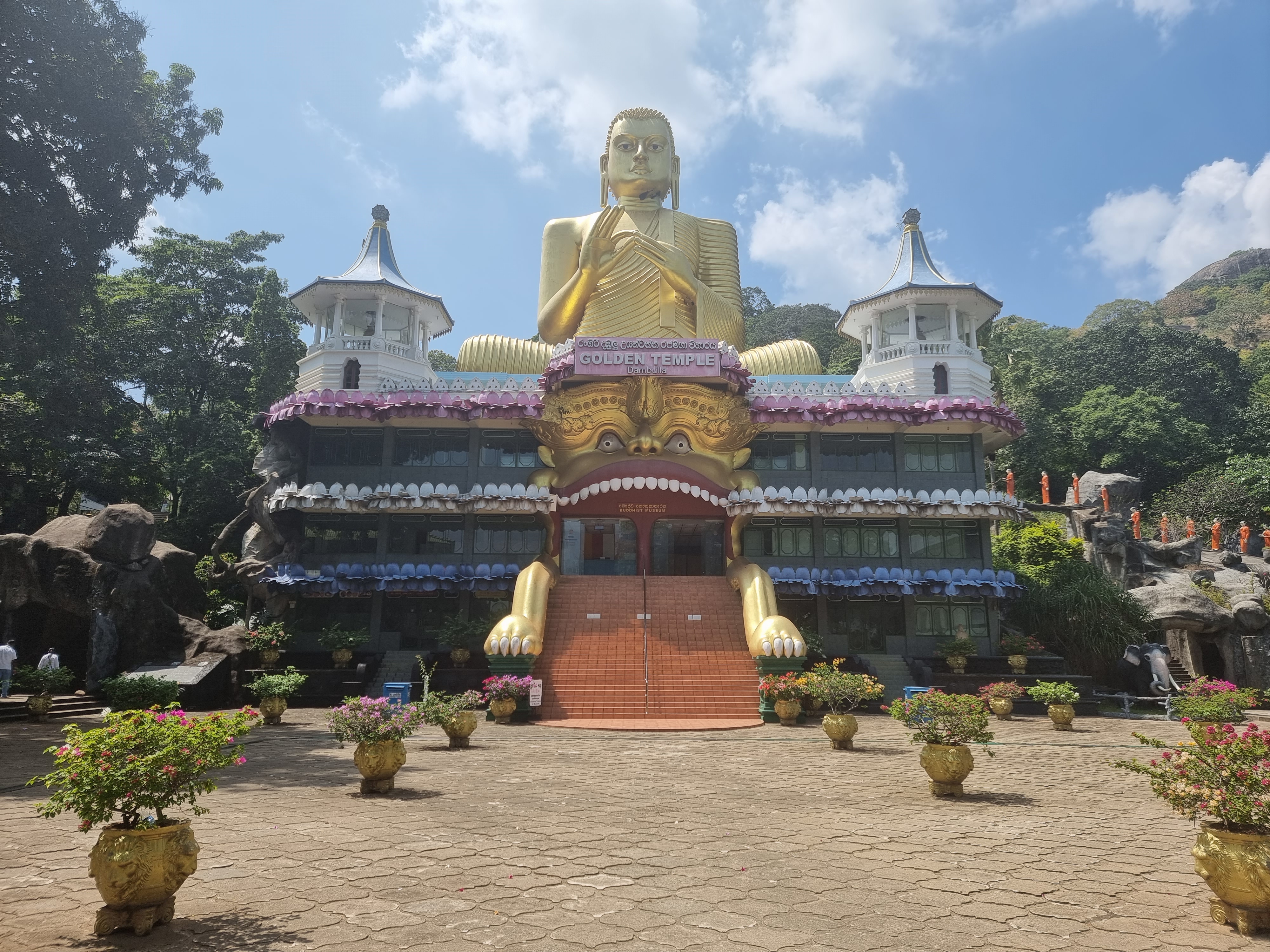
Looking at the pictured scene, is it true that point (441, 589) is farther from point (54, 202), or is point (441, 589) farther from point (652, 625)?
point (54, 202)

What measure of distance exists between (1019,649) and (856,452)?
292 inches

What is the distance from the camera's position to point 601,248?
25906 mm

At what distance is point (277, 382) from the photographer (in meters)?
35.9

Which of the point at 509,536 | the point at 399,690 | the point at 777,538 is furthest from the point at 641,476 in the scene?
the point at 399,690

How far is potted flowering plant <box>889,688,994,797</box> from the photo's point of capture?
937 centimetres

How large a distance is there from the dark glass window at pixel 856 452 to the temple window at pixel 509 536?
30.4 feet

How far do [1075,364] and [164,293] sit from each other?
5485cm

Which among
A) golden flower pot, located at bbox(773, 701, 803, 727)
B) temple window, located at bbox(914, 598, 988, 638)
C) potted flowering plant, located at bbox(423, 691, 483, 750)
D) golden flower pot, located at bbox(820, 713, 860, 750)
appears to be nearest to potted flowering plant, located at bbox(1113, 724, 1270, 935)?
golden flower pot, located at bbox(820, 713, 860, 750)

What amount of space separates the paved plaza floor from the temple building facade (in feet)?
38.6

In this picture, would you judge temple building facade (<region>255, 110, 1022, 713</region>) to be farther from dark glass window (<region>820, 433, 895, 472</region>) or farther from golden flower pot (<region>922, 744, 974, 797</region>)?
golden flower pot (<region>922, 744, 974, 797</region>)

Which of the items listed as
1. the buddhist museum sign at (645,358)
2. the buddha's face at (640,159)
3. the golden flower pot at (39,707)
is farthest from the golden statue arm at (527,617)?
the buddha's face at (640,159)

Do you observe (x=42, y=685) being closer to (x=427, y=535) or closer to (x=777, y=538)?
(x=427, y=535)

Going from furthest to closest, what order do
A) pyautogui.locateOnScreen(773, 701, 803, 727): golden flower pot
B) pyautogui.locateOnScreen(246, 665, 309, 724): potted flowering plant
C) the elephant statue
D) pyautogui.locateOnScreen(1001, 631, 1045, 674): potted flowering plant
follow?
pyautogui.locateOnScreen(1001, 631, 1045, 674): potted flowering plant
the elephant statue
pyautogui.locateOnScreen(773, 701, 803, 727): golden flower pot
pyautogui.locateOnScreen(246, 665, 309, 724): potted flowering plant

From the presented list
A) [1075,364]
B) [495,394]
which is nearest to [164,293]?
[495,394]
